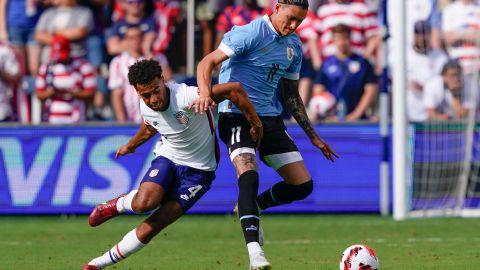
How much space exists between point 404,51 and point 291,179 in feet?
18.6

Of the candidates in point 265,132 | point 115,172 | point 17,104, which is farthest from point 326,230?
point 17,104

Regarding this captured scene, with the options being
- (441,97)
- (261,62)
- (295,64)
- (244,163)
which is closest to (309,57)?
(441,97)

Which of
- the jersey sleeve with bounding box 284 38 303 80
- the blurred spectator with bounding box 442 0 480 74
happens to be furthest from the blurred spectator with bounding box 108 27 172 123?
the jersey sleeve with bounding box 284 38 303 80

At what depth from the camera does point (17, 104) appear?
1755 centimetres

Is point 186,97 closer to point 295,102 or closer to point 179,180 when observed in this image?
point 179,180

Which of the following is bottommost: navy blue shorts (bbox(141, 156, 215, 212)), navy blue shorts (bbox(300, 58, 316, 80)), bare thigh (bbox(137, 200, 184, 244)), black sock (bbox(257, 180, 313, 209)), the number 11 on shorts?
navy blue shorts (bbox(300, 58, 316, 80))

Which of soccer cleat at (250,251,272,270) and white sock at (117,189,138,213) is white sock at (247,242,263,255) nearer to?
soccer cleat at (250,251,272,270)

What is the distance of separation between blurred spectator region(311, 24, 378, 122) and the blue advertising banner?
798mm

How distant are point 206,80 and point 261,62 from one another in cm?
104

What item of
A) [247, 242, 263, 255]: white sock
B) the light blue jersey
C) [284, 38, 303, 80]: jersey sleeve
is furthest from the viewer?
[284, 38, 303, 80]: jersey sleeve

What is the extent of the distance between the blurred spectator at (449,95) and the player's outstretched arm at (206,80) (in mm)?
7691

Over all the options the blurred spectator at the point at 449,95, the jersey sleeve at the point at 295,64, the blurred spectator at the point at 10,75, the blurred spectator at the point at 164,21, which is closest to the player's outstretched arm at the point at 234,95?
the jersey sleeve at the point at 295,64

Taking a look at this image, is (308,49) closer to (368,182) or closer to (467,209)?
(368,182)

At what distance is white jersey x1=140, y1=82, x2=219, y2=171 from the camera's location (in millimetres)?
8945
